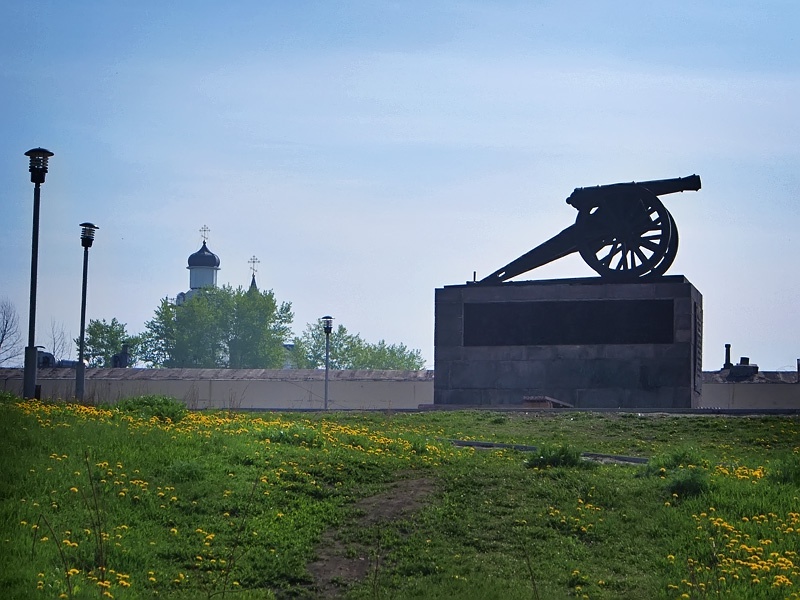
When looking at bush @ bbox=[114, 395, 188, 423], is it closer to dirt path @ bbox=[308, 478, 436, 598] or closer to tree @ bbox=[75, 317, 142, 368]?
dirt path @ bbox=[308, 478, 436, 598]

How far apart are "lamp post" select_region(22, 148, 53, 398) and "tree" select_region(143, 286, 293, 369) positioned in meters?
65.3

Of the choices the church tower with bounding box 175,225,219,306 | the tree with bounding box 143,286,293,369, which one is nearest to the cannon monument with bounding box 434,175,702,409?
the tree with bounding box 143,286,293,369

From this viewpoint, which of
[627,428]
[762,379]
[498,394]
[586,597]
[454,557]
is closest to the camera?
[586,597]

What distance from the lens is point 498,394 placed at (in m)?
30.4

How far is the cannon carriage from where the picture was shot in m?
31.1

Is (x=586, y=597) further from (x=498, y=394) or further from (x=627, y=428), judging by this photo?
(x=498, y=394)

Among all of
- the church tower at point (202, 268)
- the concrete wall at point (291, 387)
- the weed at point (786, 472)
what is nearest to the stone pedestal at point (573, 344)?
the concrete wall at point (291, 387)

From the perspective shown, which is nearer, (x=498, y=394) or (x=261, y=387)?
(x=498, y=394)

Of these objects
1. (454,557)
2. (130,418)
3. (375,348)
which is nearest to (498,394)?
(130,418)

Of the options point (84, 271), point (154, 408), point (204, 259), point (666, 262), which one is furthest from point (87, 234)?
point (204, 259)

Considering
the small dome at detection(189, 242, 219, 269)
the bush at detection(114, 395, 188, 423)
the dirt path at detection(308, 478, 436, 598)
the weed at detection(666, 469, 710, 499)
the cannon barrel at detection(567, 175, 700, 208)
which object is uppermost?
the small dome at detection(189, 242, 219, 269)

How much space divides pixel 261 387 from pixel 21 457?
1317 inches

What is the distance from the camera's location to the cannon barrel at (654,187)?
31.2 m

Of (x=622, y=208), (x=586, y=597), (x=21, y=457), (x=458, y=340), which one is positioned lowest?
(x=586, y=597)
